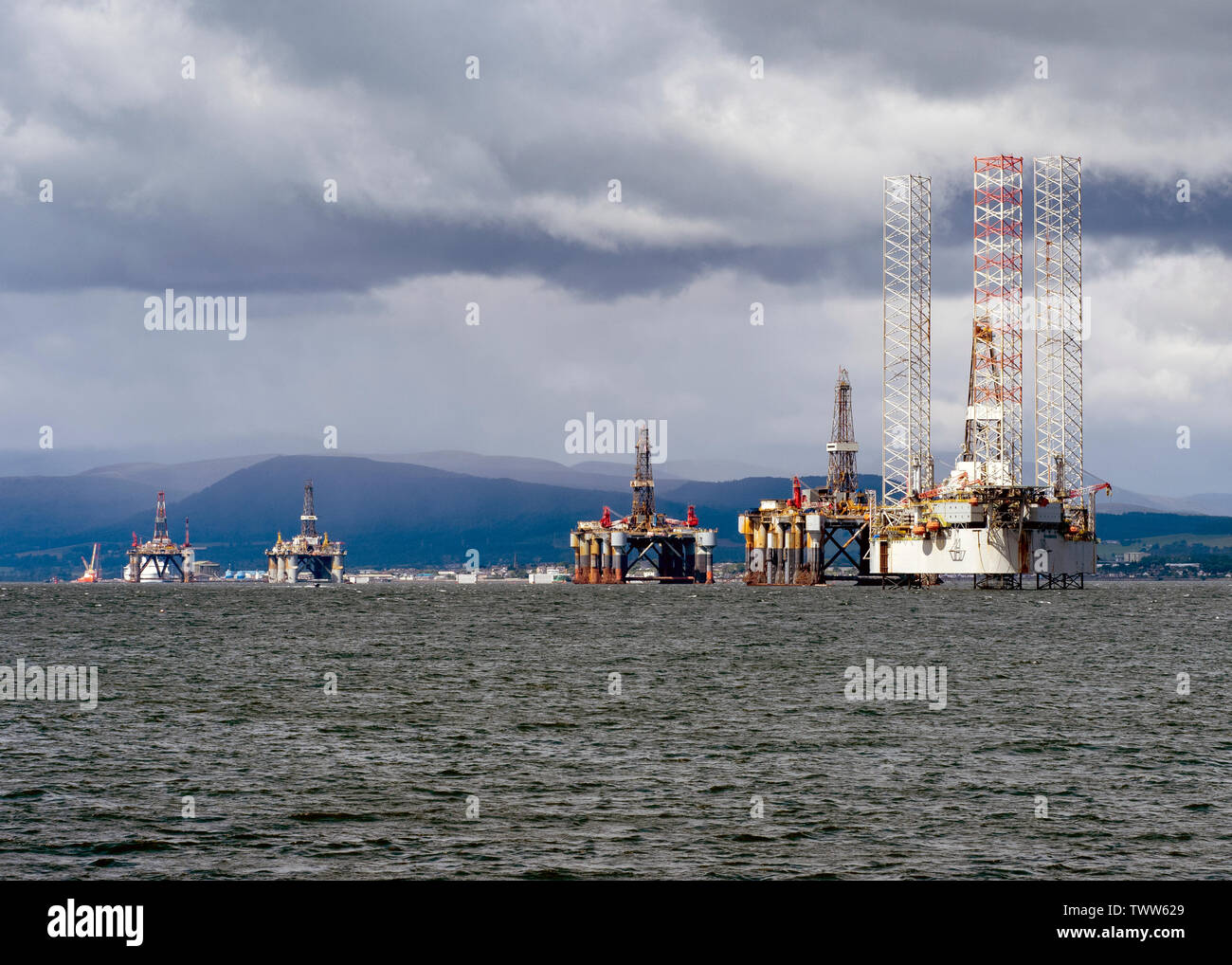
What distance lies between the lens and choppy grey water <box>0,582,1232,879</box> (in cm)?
3397

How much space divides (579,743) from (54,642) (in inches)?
3533

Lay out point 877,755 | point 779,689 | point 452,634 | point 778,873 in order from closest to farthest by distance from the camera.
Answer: point 778,873, point 877,755, point 779,689, point 452,634

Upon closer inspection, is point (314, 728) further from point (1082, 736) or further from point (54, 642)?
point (54, 642)

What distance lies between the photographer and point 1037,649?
10631 centimetres

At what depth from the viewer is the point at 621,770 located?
47.5m

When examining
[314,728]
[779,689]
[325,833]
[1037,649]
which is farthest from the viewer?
[1037,649]

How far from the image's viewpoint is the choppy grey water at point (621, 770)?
111 feet
